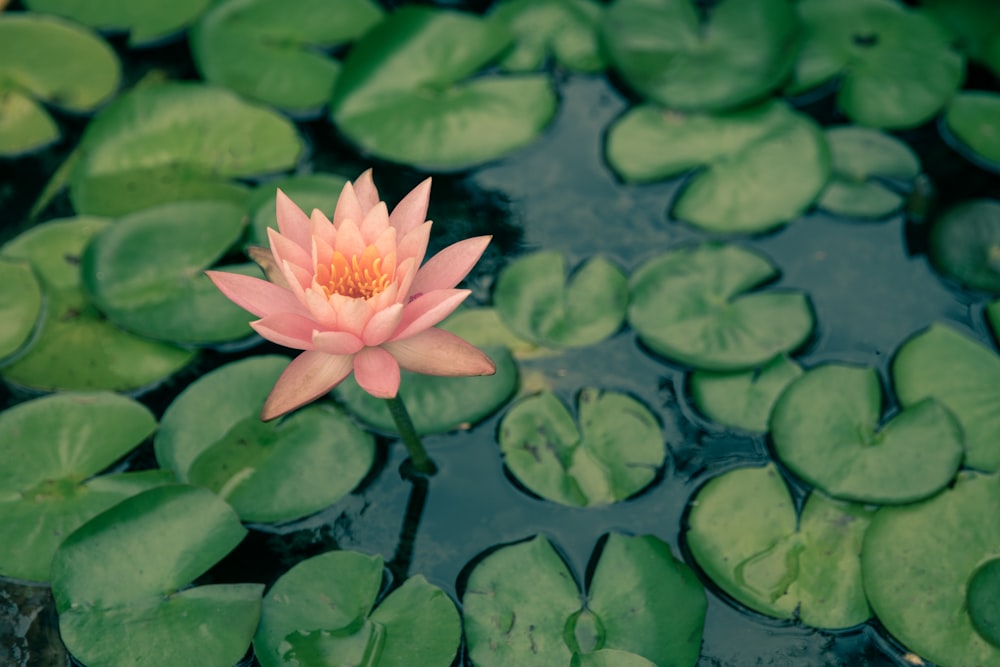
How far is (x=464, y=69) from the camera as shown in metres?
3.68

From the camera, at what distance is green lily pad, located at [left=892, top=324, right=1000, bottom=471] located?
8.89 feet

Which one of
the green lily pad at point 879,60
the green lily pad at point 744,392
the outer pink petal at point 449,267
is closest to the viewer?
the outer pink petal at point 449,267

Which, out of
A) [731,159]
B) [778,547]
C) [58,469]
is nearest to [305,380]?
[58,469]

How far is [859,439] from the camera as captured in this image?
2.69 m

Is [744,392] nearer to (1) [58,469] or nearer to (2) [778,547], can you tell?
(2) [778,547]

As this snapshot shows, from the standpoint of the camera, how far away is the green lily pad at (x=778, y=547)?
246 centimetres

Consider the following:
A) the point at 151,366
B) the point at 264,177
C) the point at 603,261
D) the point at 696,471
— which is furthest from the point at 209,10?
the point at 696,471

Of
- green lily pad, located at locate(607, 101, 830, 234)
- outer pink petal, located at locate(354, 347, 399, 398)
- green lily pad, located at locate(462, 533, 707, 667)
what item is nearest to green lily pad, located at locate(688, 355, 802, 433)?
green lily pad, located at locate(462, 533, 707, 667)

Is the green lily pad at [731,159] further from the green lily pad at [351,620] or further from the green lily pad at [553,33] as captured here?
the green lily pad at [351,620]

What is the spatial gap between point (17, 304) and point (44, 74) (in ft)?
4.08

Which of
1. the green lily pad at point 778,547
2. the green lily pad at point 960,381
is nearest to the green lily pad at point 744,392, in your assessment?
the green lily pad at point 778,547

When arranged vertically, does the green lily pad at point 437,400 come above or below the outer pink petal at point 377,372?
below

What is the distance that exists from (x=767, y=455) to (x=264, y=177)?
2261mm

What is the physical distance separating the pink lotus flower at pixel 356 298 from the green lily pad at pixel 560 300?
856mm
